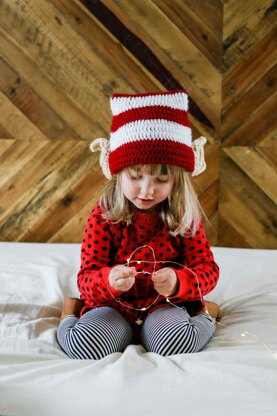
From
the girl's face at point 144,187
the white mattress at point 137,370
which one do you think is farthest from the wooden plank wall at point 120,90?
the girl's face at point 144,187

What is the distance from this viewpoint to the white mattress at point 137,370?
0.84 meters

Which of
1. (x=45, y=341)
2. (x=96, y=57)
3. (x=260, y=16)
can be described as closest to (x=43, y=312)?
(x=45, y=341)

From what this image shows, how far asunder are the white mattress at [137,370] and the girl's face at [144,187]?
0.99 feet

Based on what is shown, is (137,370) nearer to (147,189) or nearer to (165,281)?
(165,281)

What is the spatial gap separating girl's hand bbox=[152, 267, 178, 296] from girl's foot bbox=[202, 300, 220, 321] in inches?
6.6

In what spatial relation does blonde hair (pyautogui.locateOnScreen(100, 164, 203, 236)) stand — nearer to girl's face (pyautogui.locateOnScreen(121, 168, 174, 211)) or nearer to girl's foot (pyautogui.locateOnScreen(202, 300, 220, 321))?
girl's face (pyautogui.locateOnScreen(121, 168, 174, 211))

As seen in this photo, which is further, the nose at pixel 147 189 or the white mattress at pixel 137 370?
the nose at pixel 147 189

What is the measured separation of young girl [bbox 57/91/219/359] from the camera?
43.1 inches

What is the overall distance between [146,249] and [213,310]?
8.9 inches

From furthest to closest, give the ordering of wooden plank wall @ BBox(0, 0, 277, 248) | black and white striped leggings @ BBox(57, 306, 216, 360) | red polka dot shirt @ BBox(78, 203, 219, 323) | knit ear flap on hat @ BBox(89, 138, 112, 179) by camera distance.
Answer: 1. wooden plank wall @ BBox(0, 0, 277, 248)
2. knit ear flap on hat @ BBox(89, 138, 112, 179)
3. red polka dot shirt @ BBox(78, 203, 219, 323)
4. black and white striped leggings @ BBox(57, 306, 216, 360)

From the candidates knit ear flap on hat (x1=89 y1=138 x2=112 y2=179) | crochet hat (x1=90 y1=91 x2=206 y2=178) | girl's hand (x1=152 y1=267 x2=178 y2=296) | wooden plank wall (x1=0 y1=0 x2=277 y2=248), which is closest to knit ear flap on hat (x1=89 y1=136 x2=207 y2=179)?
knit ear flap on hat (x1=89 y1=138 x2=112 y2=179)

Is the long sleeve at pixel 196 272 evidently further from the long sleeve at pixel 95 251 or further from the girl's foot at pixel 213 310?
the long sleeve at pixel 95 251

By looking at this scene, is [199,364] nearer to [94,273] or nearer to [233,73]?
[94,273]

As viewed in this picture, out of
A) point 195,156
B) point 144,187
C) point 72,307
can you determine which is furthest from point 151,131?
point 72,307
